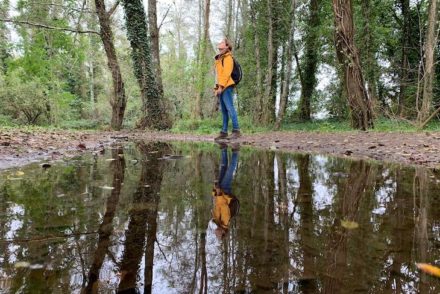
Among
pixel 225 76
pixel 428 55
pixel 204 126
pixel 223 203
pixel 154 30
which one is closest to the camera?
pixel 223 203

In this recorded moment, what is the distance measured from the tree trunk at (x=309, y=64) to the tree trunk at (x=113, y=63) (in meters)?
8.99

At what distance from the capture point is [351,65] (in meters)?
8.25

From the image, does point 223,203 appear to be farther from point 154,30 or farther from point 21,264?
point 154,30

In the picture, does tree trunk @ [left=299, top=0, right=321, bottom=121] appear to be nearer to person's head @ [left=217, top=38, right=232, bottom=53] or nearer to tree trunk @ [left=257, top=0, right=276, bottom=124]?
tree trunk @ [left=257, top=0, right=276, bottom=124]

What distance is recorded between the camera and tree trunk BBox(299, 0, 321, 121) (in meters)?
15.8

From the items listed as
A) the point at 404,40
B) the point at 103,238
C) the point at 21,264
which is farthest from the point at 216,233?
the point at 404,40

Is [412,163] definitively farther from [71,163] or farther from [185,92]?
[185,92]

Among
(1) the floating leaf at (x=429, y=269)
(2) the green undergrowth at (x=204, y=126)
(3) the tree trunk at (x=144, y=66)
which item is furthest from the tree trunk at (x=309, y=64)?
(1) the floating leaf at (x=429, y=269)

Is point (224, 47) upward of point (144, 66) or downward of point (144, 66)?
downward

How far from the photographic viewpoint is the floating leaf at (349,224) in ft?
5.56

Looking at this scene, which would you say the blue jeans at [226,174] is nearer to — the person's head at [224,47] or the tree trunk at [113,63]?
the person's head at [224,47]

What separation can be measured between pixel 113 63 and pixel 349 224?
34.7ft

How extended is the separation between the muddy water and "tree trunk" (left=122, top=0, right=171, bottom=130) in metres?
8.48

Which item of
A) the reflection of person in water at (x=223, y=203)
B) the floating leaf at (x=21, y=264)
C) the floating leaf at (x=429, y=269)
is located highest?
the reflection of person in water at (x=223, y=203)
